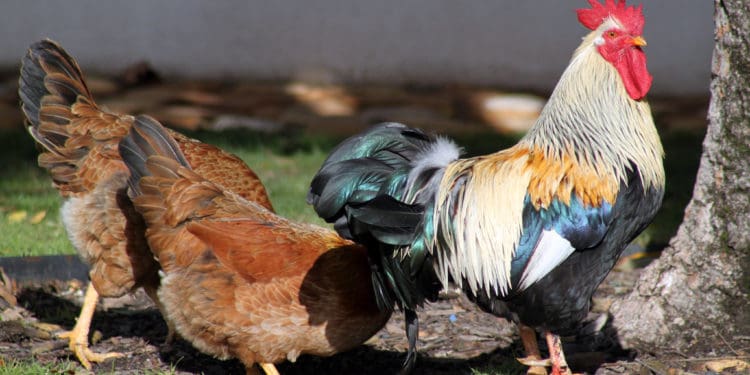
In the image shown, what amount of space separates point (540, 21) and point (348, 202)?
816 cm

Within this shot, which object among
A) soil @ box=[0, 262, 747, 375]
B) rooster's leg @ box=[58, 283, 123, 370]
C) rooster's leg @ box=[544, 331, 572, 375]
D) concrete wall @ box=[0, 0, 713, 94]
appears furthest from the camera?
concrete wall @ box=[0, 0, 713, 94]

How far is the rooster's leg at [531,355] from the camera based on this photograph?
4.78m

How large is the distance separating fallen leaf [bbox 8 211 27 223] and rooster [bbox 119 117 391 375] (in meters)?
2.96

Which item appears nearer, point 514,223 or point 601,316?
point 514,223

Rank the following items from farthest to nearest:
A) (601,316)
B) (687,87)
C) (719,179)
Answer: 1. (687,87)
2. (601,316)
3. (719,179)

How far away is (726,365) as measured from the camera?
15.7ft

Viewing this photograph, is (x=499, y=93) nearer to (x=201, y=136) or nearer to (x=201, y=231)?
(x=201, y=136)

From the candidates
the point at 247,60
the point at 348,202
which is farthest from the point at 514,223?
Result: the point at 247,60

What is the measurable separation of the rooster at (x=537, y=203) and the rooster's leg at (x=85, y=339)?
1.64 metres

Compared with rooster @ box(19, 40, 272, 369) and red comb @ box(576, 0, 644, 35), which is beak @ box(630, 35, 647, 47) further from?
rooster @ box(19, 40, 272, 369)

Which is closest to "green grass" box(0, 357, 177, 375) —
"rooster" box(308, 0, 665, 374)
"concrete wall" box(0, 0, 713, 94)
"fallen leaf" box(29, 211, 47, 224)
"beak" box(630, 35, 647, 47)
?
"rooster" box(308, 0, 665, 374)

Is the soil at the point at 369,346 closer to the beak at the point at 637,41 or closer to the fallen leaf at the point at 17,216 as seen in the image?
the fallen leaf at the point at 17,216

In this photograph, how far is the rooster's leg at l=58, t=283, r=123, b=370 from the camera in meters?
5.23

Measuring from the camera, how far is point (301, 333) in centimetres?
462
